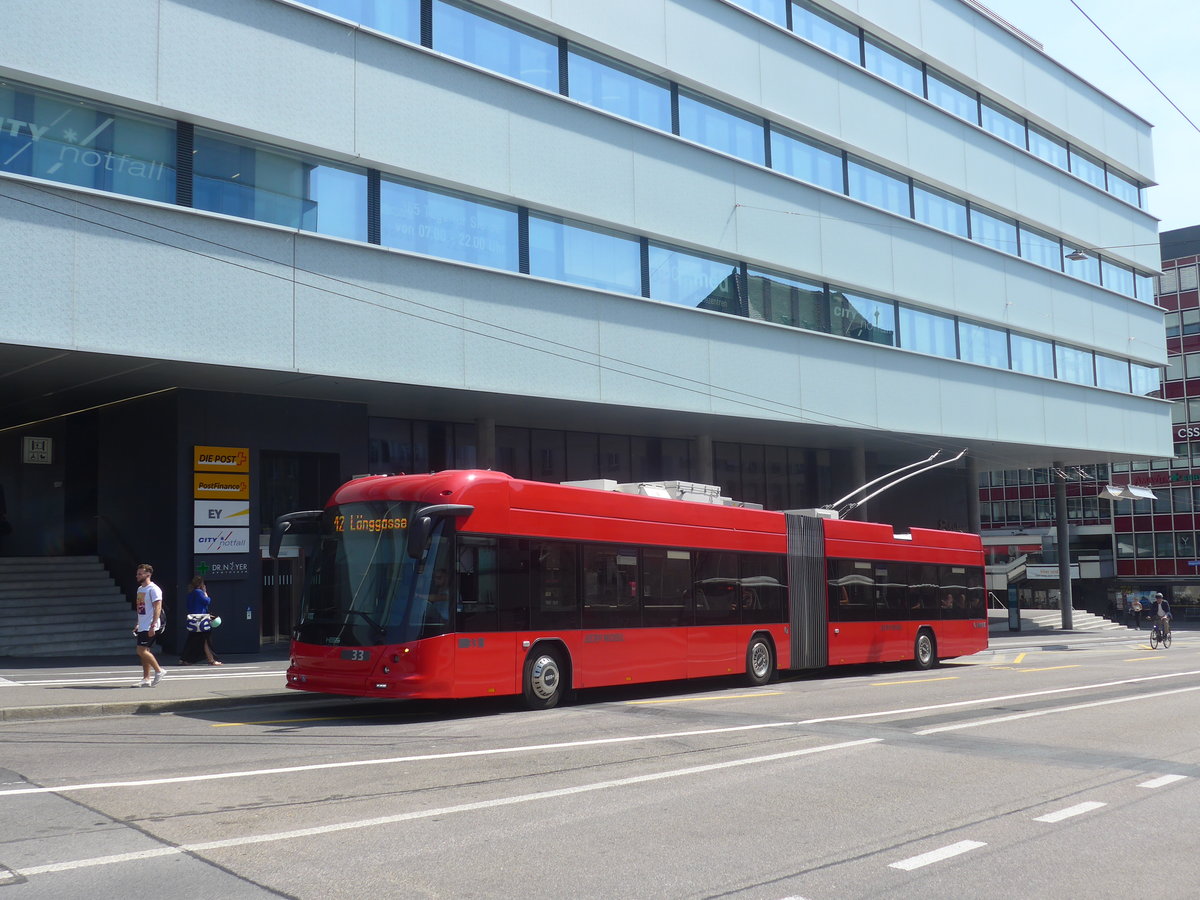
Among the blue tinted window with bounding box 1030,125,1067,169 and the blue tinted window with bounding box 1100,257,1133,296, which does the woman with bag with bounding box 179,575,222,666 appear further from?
the blue tinted window with bounding box 1100,257,1133,296

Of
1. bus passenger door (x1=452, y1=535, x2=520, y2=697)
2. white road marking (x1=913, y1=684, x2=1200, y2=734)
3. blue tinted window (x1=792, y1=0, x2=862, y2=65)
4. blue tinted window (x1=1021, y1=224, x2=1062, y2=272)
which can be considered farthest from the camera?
blue tinted window (x1=1021, y1=224, x2=1062, y2=272)

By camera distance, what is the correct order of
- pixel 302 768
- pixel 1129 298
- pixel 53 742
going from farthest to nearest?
1. pixel 1129 298
2. pixel 53 742
3. pixel 302 768

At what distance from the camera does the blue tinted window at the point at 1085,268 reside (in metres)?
43.2

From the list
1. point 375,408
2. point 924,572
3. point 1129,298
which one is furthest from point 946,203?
point 375,408

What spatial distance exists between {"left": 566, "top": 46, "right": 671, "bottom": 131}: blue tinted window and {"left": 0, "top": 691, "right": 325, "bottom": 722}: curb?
53.1 ft

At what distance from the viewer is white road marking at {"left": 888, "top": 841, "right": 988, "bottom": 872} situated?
21.5 feet

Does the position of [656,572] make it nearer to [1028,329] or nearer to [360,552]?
[360,552]

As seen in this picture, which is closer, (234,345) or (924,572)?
(234,345)

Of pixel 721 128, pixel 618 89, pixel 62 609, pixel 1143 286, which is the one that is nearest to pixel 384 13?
pixel 618 89

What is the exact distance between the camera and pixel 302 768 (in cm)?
956

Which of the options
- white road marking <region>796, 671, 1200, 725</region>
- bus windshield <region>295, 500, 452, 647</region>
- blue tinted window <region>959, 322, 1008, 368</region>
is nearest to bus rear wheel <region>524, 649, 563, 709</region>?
bus windshield <region>295, 500, 452, 647</region>

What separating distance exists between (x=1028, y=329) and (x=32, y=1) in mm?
33224

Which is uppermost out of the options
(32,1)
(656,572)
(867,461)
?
(32,1)

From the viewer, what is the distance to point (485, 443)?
1056 inches
